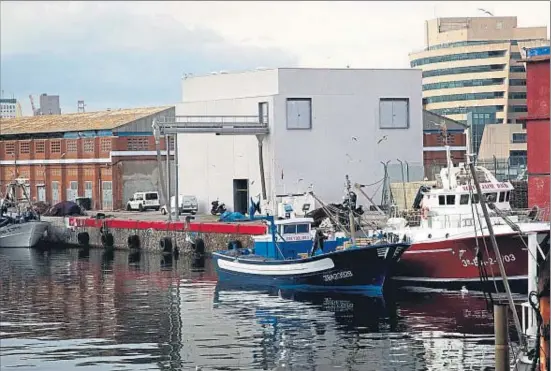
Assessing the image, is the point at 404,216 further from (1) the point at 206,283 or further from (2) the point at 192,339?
(2) the point at 192,339

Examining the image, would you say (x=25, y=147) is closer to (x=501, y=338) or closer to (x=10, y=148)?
(x=10, y=148)

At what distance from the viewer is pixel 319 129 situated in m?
70.6

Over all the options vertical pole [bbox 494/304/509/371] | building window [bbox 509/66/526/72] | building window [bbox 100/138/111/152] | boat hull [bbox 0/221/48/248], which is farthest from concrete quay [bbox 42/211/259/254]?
building window [bbox 509/66/526/72]

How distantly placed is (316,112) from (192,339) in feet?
124

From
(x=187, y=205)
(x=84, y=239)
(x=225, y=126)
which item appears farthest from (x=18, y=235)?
(x=225, y=126)

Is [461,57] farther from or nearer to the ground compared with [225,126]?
farther from the ground

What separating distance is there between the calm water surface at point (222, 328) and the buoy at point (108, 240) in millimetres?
18765

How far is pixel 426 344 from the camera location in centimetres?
3297

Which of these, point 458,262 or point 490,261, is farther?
point 458,262

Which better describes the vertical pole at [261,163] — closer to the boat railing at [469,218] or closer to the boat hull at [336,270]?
the boat hull at [336,270]

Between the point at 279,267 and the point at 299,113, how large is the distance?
84.8 feet

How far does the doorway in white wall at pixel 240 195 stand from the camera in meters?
72.0

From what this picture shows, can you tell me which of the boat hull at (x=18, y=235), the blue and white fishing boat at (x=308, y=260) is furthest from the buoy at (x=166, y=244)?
the blue and white fishing boat at (x=308, y=260)

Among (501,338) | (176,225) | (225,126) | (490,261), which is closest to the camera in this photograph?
(501,338)
